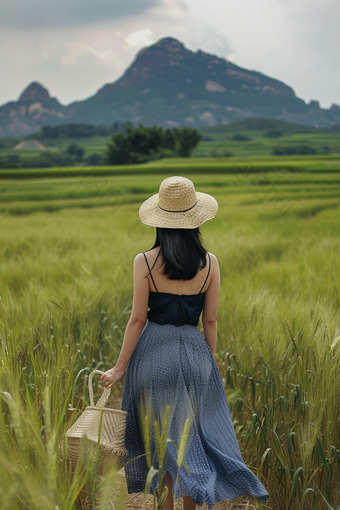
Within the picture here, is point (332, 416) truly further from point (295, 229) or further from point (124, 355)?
point (295, 229)

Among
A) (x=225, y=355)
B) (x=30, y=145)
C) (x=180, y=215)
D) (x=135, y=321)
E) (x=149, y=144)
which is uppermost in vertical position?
(x=30, y=145)

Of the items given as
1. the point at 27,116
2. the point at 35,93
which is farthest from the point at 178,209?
the point at 35,93

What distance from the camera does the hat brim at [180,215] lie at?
4.78ft

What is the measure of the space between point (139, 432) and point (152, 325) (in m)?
0.39

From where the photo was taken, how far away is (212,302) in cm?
159

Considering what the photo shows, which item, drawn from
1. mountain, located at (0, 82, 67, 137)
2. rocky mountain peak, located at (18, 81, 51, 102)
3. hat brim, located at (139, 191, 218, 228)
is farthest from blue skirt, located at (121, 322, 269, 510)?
rocky mountain peak, located at (18, 81, 51, 102)

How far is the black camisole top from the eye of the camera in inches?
59.8

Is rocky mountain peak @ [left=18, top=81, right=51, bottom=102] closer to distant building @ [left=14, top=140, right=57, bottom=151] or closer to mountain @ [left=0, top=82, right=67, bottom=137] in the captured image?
mountain @ [left=0, top=82, right=67, bottom=137]

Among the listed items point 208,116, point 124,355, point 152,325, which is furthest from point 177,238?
point 208,116

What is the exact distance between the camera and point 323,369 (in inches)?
60.0

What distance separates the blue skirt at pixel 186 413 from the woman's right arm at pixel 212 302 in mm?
85

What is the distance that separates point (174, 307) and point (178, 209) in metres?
0.34

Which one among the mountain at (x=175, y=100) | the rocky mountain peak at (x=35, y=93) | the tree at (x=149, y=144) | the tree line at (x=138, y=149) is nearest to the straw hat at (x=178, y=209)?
the tree line at (x=138, y=149)

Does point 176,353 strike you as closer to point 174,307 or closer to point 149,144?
point 174,307
